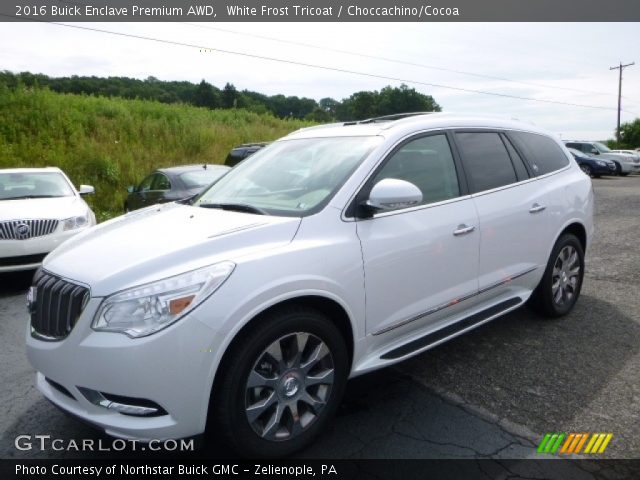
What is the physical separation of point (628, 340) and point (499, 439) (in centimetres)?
205

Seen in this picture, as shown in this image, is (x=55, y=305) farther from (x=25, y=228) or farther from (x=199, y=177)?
(x=199, y=177)

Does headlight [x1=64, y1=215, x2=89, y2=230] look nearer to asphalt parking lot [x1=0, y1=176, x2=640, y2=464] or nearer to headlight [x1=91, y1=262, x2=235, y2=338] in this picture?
asphalt parking lot [x1=0, y1=176, x2=640, y2=464]

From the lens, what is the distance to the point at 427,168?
3465mm

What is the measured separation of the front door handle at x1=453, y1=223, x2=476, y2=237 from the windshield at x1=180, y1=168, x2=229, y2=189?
594cm

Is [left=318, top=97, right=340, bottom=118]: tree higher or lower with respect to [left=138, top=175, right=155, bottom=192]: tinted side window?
higher

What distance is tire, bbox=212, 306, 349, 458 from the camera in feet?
7.81

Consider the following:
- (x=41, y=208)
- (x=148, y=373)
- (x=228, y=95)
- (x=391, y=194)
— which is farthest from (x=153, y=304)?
(x=228, y=95)

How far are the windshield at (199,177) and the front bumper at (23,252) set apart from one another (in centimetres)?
265

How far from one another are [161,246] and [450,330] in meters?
2.00

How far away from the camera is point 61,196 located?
773 cm

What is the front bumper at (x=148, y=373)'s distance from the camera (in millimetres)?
2221

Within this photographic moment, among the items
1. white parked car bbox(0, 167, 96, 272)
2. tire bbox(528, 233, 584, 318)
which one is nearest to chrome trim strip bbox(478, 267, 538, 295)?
tire bbox(528, 233, 584, 318)

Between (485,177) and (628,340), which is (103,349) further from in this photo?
(628,340)

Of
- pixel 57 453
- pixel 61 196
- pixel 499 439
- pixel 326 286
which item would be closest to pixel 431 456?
pixel 499 439
